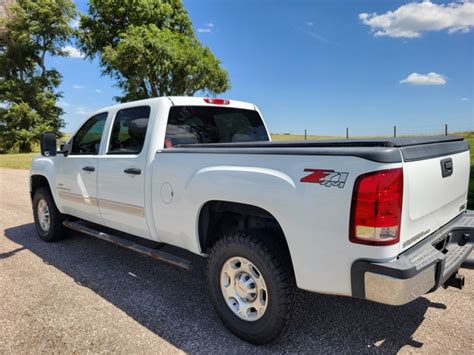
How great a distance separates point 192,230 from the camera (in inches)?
125

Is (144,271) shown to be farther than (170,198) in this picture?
Yes

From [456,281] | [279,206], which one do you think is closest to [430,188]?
[456,281]

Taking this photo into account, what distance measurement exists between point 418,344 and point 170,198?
2337mm

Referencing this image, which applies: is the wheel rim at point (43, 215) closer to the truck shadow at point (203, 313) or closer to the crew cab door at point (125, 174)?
the truck shadow at point (203, 313)

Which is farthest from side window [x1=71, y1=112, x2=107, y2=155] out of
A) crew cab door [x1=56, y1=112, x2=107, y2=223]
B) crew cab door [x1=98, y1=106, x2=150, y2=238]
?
crew cab door [x1=98, y1=106, x2=150, y2=238]

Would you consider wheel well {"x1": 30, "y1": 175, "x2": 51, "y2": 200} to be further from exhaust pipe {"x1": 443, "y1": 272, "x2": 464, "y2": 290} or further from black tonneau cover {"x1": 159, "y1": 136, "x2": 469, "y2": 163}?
exhaust pipe {"x1": 443, "y1": 272, "x2": 464, "y2": 290}

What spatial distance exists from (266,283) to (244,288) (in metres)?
0.25

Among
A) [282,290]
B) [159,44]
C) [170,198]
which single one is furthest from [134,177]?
[159,44]

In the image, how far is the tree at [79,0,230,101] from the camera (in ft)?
75.5

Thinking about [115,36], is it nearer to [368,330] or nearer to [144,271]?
[144,271]

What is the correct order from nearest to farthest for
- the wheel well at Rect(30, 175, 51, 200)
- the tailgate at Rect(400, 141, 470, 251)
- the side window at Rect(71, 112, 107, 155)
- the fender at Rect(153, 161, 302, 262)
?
the tailgate at Rect(400, 141, 470, 251) → the fender at Rect(153, 161, 302, 262) → the side window at Rect(71, 112, 107, 155) → the wheel well at Rect(30, 175, 51, 200)

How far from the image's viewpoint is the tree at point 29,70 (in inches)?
1172

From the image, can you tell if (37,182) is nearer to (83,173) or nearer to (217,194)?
(83,173)

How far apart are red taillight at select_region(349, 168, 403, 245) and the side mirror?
4318 millimetres
